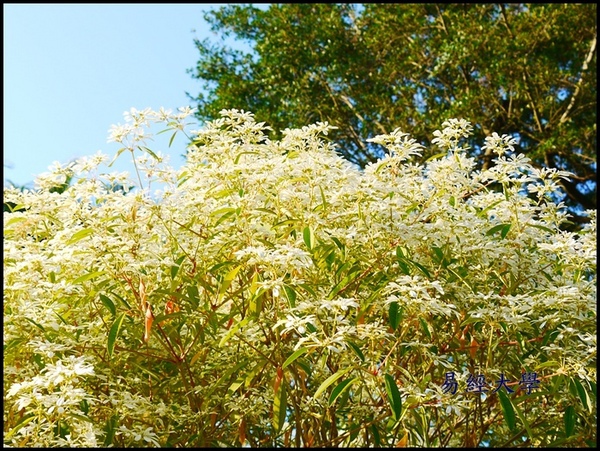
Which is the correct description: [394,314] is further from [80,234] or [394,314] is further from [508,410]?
[80,234]

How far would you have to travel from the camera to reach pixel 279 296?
1.99 metres

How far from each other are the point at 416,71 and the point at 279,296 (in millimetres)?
5481

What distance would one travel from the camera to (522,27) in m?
6.37

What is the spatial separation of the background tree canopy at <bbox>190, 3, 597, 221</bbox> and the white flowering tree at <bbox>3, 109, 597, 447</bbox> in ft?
13.6

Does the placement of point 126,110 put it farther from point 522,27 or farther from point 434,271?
point 522,27

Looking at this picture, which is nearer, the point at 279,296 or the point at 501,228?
the point at 279,296

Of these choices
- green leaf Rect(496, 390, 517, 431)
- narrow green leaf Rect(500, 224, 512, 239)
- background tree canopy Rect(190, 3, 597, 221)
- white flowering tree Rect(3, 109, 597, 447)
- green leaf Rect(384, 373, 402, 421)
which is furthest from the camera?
background tree canopy Rect(190, 3, 597, 221)

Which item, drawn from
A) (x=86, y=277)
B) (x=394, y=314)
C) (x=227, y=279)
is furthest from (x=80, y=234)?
(x=394, y=314)

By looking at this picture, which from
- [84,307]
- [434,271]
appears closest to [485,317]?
[434,271]

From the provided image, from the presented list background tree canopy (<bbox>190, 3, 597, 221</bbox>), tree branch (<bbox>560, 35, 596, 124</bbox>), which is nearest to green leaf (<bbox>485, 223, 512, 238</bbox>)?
background tree canopy (<bbox>190, 3, 597, 221</bbox>)

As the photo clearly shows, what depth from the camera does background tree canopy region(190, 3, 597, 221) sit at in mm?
6395

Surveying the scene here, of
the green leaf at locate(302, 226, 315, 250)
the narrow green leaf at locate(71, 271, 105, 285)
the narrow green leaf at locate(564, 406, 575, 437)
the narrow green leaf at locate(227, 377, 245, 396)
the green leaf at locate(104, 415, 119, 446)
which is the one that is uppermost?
the green leaf at locate(302, 226, 315, 250)

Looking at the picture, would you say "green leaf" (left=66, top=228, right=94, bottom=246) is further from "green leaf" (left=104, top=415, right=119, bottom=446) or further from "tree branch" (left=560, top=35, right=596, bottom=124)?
"tree branch" (left=560, top=35, right=596, bottom=124)

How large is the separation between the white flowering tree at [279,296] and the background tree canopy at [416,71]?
414 cm
